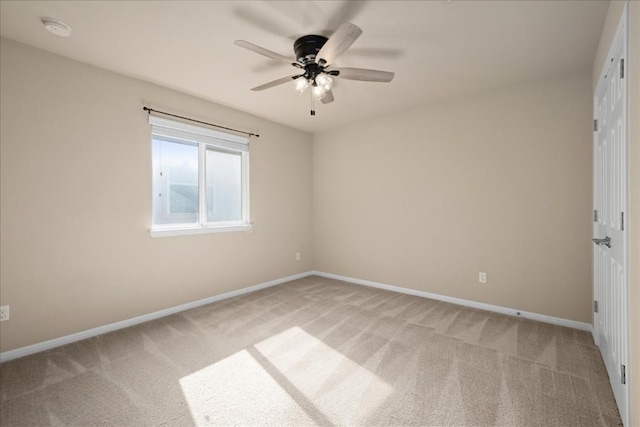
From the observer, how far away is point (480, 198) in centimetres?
336

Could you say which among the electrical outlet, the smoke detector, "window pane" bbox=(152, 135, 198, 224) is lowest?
the electrical outlet

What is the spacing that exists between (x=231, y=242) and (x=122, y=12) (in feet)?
8.56

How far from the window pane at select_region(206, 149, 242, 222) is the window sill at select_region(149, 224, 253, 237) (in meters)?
0.15

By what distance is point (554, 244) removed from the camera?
2932 millimetres

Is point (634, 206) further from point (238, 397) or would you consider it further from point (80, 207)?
point (80, 207)

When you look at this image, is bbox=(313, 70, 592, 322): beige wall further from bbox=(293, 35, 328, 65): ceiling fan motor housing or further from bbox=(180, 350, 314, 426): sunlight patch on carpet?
bbox=(180, 350, 314, 426): sunlight patch on carpet

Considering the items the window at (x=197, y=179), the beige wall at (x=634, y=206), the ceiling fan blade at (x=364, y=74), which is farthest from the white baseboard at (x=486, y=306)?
the ceiling fan blade at (x=364, y=74)

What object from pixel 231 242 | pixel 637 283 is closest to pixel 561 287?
pixel 637 283

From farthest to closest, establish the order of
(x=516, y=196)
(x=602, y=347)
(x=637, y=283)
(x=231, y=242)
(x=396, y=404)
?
(x=231, y=242) → (x=516, y=196) → (x=602, y=347) → (x=396, y=404) → (x=637, y=283)

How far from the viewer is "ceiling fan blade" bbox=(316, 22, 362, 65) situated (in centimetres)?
169

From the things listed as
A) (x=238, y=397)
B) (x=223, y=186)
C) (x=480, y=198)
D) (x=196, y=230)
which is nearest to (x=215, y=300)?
(x=196, y=230)

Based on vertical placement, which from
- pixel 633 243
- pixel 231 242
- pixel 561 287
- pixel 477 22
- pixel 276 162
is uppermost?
pixel 477 22

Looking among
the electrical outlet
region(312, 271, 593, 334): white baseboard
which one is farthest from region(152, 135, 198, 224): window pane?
region(312, 271, 593, 334): white baseboard

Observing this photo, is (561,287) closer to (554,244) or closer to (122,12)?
(554,244)
